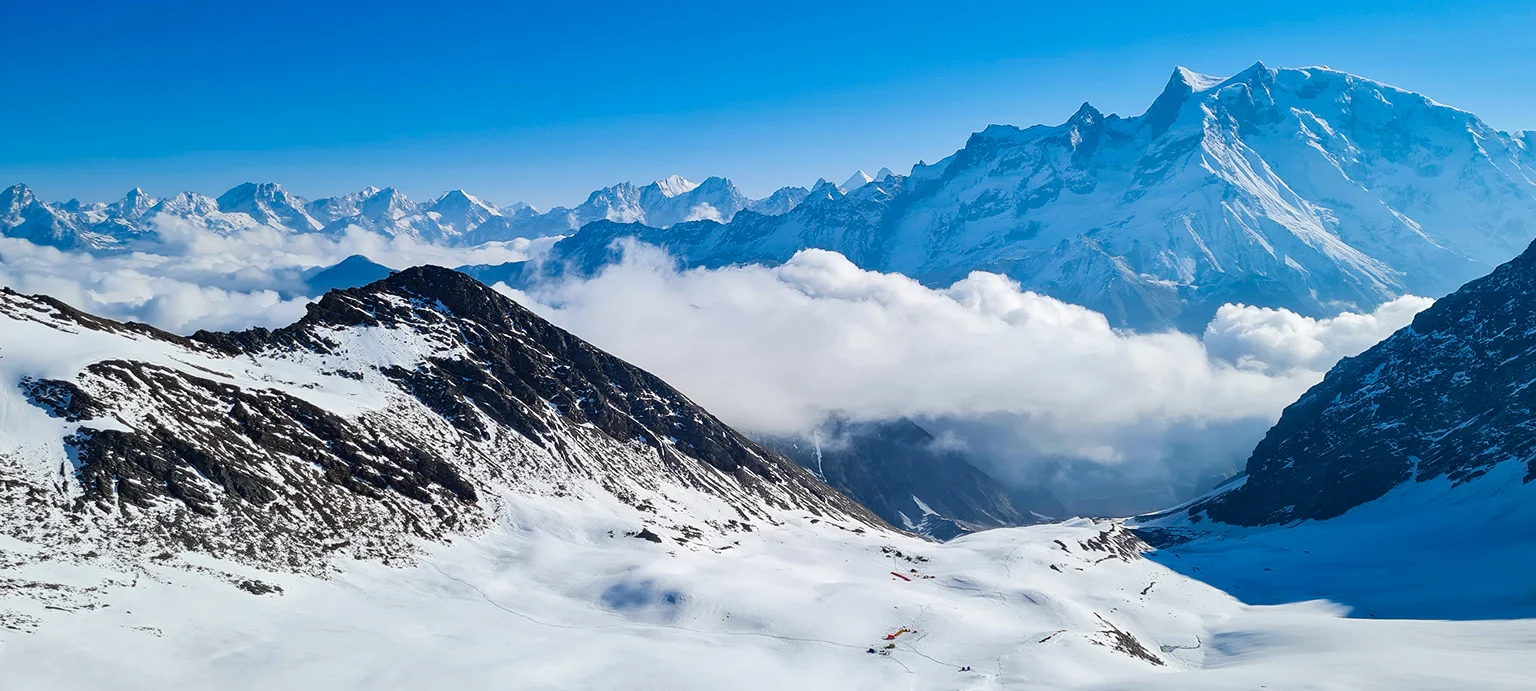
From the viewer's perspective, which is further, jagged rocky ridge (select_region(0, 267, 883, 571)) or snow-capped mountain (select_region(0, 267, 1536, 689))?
jagged rocky ridge (select_region(0, 267, 883, 571))

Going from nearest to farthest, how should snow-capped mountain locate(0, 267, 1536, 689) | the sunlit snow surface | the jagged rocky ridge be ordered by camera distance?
the sunlit snow surface, snow-capped mountain locate(0, 267, 1536, 689), the jagged rocky ridge

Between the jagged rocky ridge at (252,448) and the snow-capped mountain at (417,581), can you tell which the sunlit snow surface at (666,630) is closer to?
the snow-capped mountain at (417,581)

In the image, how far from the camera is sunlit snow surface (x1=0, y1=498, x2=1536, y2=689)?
301 feet

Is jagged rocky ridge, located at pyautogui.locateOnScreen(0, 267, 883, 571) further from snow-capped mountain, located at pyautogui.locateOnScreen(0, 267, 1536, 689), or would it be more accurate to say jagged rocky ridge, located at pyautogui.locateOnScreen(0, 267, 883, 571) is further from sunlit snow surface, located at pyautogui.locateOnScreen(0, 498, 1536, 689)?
sunlit snow surface, located at pyautogui.locateOnScreen(0, 498, 1536, 689)

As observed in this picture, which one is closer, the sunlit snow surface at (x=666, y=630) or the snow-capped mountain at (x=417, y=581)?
the sunlit snow surface at (x=666, y=630)

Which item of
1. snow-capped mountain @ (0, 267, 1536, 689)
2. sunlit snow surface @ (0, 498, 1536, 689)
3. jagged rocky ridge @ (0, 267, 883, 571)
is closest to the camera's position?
sunlit snow surface @ (0, 498, 1536, 689)

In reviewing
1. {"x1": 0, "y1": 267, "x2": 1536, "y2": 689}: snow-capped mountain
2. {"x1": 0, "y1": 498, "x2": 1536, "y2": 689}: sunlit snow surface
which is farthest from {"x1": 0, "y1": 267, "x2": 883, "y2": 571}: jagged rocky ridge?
{"x1": 0, "y1": 498, "x2": 1536, "y2": 689}: sunlit snow surface

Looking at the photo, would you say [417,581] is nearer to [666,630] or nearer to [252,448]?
[252,448]

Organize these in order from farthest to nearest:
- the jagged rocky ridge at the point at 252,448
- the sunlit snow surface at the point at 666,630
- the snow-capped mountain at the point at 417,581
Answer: the jagged rocky ridge at the point at 252,448
the snow-capped mountain at the point at 417,581
the sunlit snow surface at the point at 666,630

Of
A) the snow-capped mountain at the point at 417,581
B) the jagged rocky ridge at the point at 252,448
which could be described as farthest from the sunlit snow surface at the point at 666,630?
the jagged rocky ridge at the point at 252,448

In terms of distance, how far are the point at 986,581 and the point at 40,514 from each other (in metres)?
153

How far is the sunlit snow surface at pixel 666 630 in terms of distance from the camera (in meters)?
91.8

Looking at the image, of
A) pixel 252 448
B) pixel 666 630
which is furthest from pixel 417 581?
pixel 666 630

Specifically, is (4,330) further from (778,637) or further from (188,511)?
(778,637)
